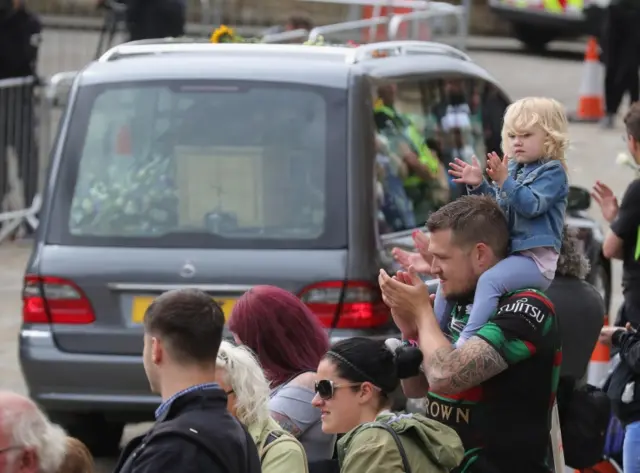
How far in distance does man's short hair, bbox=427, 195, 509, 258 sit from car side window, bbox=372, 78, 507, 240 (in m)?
2.86

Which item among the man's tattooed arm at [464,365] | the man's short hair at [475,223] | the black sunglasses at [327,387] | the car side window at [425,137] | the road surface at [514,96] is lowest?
the road surface at [514,96]

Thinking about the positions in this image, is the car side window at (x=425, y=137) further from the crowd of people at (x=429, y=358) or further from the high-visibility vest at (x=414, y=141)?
the crowd of people at (x=429, y=358)

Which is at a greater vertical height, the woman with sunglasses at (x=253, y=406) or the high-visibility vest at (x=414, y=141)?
the woman with sunglasses at (x=253, y=406)

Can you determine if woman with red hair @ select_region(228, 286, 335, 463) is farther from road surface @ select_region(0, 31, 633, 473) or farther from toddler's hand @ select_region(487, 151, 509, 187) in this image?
road surface @ select_region(0, 31, 633, 473)

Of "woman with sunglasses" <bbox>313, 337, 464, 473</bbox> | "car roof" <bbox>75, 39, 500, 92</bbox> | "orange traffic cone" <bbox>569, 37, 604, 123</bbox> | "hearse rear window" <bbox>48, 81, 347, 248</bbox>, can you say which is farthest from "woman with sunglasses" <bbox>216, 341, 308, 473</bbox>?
"orange traffic cone" <bbox>569, 37, 604, 123</bbox>

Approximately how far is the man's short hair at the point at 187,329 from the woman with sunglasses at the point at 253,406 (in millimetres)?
316

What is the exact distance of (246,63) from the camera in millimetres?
7008

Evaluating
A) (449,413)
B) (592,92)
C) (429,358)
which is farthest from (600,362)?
(592,92)

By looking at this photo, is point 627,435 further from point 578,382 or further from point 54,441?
point 54,441

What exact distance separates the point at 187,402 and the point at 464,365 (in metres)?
0.78

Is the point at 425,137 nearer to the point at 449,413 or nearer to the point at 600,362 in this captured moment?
the point at 600,362

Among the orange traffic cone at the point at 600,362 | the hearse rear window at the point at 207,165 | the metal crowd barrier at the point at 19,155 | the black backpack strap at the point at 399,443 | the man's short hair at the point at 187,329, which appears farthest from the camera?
the metal crowd barrier at the point at 19,155

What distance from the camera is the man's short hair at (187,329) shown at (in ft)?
11.1

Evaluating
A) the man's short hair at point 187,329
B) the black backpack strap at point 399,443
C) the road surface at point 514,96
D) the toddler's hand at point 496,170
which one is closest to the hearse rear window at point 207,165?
the road surface at point 514,96
